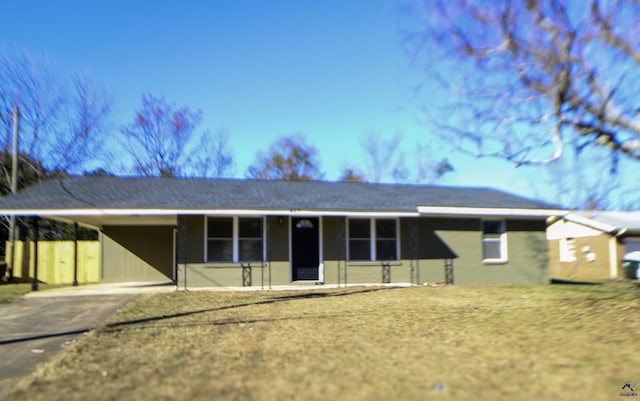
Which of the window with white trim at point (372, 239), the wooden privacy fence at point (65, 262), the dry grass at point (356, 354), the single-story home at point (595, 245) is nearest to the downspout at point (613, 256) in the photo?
the single-story home at point (595, 245)

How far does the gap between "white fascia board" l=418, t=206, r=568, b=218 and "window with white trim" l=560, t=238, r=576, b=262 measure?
10058 mm

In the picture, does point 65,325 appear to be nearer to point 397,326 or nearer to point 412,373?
point 397,326

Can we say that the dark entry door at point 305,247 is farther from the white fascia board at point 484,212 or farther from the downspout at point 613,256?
the downspout at point 613,256

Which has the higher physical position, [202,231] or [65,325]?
[202,231]

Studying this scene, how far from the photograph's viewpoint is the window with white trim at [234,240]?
44.5 feet

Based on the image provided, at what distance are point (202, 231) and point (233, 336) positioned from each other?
709cm

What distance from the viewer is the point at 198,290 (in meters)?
12.8

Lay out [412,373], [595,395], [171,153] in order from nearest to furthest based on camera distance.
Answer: [595,395] → [412,373] → [171,153]

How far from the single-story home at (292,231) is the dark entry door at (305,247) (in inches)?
1.3

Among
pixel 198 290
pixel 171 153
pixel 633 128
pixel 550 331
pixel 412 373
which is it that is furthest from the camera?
pixel 171 153

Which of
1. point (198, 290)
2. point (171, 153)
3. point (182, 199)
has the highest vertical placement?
point (171, 153)

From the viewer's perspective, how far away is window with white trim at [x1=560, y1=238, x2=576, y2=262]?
2356 centimetres

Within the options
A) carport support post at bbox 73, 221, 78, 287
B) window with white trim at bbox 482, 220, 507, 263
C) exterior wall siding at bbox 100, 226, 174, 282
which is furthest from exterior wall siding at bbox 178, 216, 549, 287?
carport support post at bbox 73, 221, 78, 287

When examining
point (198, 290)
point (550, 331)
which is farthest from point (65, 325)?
point (550, 331)
